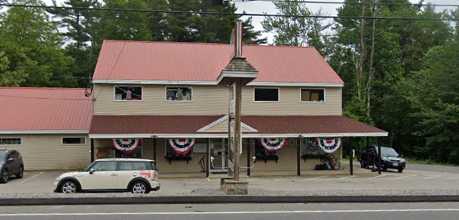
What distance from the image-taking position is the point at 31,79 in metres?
54.9

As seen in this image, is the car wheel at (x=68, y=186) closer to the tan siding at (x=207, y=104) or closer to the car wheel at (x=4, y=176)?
the car wheel at (x=4, y=176)

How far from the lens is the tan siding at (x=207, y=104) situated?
3331 cm

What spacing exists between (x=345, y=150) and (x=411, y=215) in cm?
4633

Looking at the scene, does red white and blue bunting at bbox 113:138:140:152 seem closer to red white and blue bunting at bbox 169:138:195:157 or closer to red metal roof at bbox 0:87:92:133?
red white and blue bunting at bbox 169:138:195:157

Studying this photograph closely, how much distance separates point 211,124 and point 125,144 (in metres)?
4.63

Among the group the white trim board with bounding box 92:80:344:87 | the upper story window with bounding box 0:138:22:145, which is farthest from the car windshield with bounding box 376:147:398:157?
the upper story window with bounding box 0:138:22:145

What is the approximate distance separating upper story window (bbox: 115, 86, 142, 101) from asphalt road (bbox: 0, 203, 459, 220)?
63.3 ft

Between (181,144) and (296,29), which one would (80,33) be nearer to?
(296,29)

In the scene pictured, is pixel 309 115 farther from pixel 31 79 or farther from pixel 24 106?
pixel 31 79

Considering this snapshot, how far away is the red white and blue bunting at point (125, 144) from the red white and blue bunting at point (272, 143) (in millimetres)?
6984

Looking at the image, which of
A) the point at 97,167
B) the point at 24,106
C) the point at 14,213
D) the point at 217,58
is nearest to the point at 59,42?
the point at 24,106

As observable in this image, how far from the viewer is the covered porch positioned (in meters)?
31.0

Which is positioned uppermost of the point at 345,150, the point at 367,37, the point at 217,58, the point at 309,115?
the point at 367,37

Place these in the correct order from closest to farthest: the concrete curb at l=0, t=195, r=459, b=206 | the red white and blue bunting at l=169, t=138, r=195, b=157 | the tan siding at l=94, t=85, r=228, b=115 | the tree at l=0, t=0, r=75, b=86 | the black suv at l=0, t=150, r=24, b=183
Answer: the concrete curb at l=0, t=195, r=459, b=206
the black suv at l=0, t=150, r=24, b=183
the red white and blue bunting at l=169, t=138, r=195, b=157
the tan siding at l=94, t=85, r=228, b=115
the tree at l=0, t=0, r=75, b=86
